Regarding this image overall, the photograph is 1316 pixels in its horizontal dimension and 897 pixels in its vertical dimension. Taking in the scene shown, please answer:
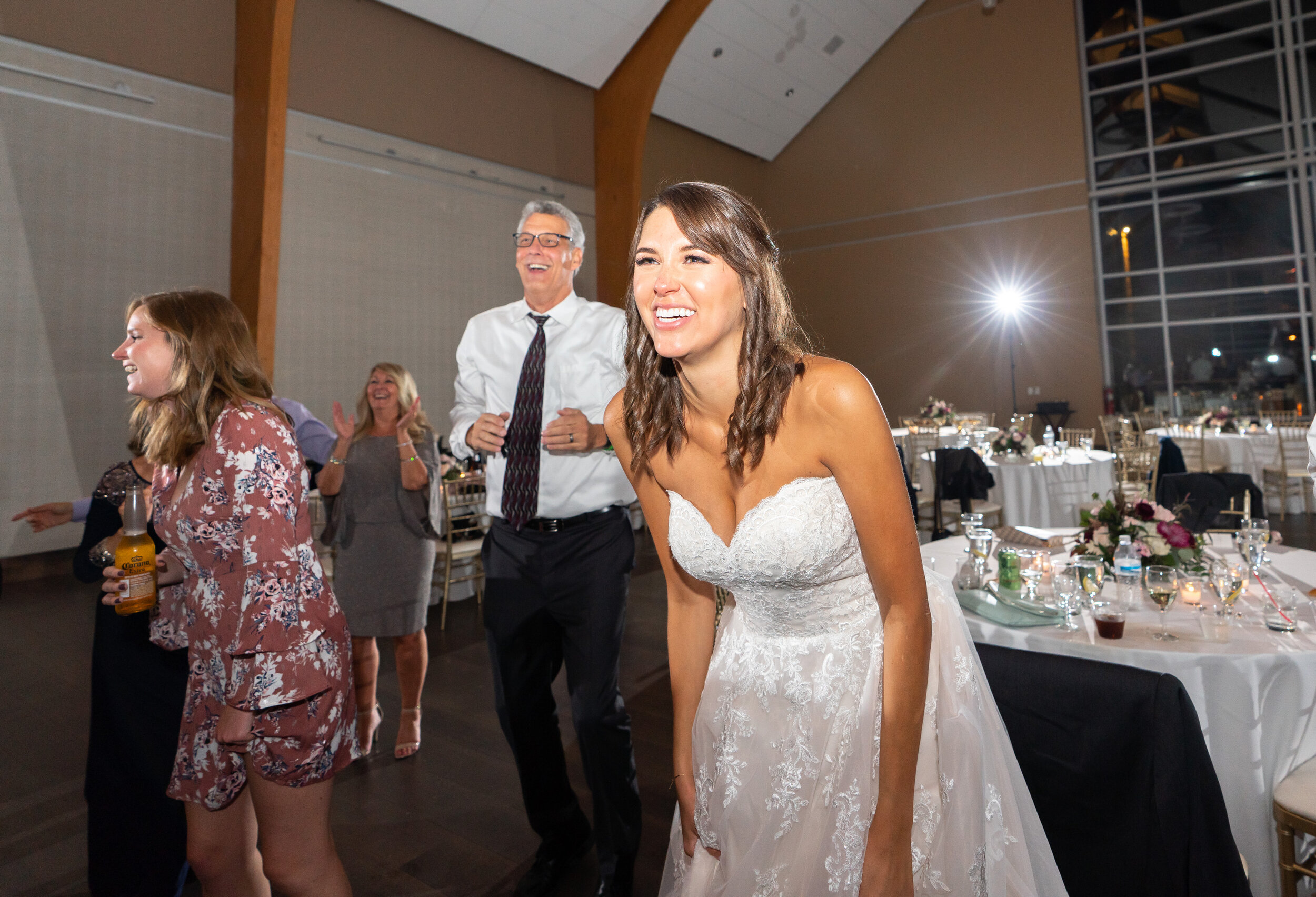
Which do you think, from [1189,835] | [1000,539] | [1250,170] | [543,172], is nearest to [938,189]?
[1250,170]

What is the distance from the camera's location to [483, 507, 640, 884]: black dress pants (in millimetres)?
2072

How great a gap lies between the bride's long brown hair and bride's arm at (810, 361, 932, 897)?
0.07 metres

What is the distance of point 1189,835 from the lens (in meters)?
1.32

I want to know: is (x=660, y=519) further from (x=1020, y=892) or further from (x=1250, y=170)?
(x=1250, y=170)

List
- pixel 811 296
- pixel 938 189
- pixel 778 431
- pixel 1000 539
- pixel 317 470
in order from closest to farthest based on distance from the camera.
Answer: pixel 778 431
pixel 1000 539
pixel 317 470
pixel 938 189
pixel 811 296

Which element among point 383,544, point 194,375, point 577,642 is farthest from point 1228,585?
point 383,544

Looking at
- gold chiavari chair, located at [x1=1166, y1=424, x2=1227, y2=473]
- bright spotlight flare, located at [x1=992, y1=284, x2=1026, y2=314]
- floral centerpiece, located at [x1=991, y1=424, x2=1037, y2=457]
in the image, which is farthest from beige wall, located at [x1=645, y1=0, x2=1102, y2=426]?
floral centerpiece, located at [x1=991, y1=424, x2=1037, y2=457]

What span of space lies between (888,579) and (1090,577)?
137cm

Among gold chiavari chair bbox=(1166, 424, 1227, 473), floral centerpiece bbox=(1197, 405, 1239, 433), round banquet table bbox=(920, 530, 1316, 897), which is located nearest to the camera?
round banquet table bbox=(920, 530, 1316, 897)

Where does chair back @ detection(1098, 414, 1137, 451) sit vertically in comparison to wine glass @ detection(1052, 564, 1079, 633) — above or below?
above

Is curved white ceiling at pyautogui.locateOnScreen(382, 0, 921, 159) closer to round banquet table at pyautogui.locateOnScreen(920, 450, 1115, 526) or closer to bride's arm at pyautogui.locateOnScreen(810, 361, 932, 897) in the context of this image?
round banquet table at pyautogui.locateOnScreen(920, 450, 1115, 526)

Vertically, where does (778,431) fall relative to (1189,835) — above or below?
above

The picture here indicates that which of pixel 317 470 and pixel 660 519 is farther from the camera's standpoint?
pixel 317 470

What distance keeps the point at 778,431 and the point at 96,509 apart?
185 cm
